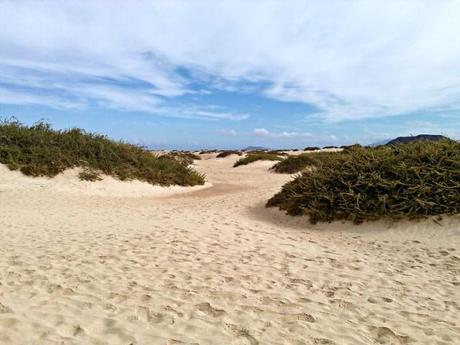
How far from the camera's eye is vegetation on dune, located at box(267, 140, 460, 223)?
31.7 feet

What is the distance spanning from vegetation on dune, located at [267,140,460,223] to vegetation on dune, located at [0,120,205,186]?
8776 mm

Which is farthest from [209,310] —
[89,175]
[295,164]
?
[295,164]

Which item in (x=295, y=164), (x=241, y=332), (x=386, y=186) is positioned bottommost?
(x=241, y=332)

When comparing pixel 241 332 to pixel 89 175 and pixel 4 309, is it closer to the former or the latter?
pixel 4 309

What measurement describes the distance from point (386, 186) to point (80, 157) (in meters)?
12.8

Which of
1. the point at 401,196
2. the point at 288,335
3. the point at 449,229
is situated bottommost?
the point at 288,335

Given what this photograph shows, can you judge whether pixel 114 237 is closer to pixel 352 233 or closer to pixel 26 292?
pixel 26 292

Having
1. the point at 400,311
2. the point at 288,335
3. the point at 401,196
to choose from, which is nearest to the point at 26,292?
the point at 288,335

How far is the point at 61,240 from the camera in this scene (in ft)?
26.2

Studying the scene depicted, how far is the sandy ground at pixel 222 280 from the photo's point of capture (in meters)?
4.33

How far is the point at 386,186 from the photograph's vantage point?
10.1m

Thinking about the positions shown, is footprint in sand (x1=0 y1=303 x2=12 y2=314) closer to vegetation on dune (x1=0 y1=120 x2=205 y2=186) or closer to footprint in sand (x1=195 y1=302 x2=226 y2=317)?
footprint in sand (x1=195 y1=302 x2=226 y2=317)

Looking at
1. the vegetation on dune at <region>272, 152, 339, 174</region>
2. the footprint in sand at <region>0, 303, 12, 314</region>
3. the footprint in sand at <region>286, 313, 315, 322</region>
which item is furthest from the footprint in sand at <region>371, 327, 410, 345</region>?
the vegetation on dune at <region>272, 152, 339, 174</region>

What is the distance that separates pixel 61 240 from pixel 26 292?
9.64 feet
